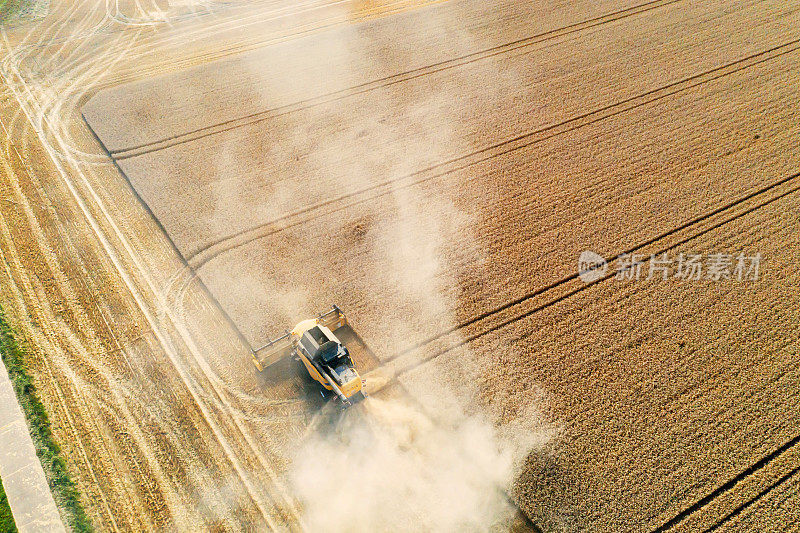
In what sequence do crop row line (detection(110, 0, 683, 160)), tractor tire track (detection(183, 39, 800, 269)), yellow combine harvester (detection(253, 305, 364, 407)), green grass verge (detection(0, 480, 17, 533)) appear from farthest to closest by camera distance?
crop row line (detection(110, 0, 683, 160)), tractor tire track (detection(183, 39, 800, 269)), yellow combine harvester (detection(253, 305, 364, 407)), green grass verge (detection(0, 480, 17, 533))

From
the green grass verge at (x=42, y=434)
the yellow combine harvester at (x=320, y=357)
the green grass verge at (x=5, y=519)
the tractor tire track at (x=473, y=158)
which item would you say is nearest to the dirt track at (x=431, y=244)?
the tractor tire track at (x=473, y=158)

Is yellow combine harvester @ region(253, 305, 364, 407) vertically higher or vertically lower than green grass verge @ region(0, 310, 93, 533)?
lower

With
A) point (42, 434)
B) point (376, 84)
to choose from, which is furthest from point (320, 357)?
point (376, 84)

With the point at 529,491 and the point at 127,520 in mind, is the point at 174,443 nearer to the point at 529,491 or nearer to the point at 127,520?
the point at 127,520

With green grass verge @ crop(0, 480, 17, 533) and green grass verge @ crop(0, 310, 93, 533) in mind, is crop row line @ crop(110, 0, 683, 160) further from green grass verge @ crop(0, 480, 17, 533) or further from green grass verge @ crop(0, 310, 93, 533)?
green grass verge @ crop(0, 480, 17, 533)

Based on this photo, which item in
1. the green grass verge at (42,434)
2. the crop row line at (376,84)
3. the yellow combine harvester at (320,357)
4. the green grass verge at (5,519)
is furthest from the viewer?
the crop row line at (376,84)

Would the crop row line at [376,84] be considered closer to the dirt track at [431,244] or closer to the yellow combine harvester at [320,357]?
the dirt track at [431,244]

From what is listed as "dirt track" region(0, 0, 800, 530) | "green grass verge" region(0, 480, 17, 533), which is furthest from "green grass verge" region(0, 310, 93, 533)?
"green grass verge" region(0, 480, 17, 533)
